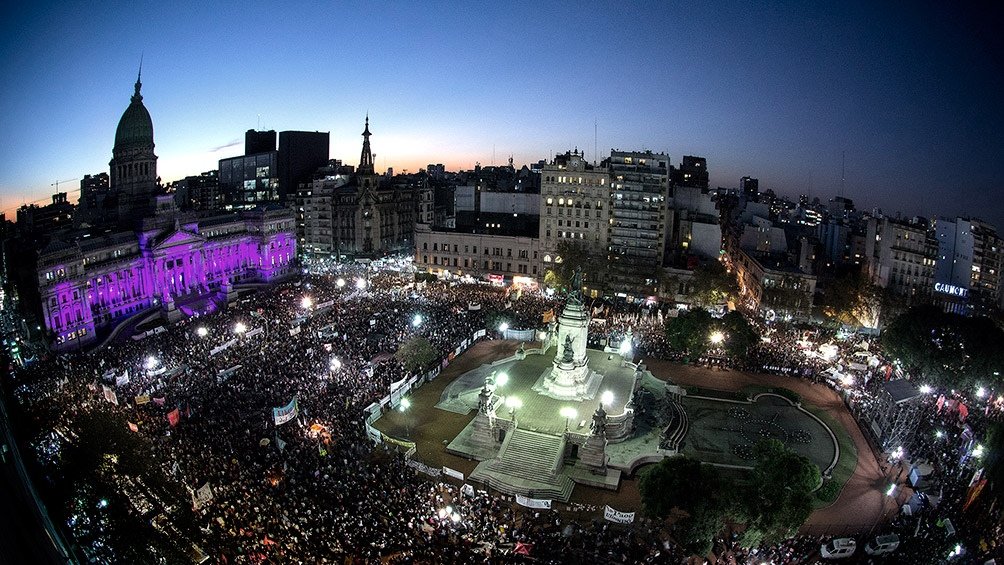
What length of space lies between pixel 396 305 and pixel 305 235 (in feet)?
164

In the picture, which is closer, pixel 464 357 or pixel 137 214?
pixel 464 357

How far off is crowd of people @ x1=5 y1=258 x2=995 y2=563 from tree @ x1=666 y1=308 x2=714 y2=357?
328 centimetres

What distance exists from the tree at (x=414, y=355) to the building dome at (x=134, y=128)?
58.0m

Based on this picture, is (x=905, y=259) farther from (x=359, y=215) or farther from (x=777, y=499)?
(x=359, y=215)

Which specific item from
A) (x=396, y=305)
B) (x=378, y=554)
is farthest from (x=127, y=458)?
(x=396, y=305)

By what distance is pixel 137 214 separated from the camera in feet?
237

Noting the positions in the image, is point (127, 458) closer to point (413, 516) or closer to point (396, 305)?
point (413, 516)

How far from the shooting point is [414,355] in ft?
131

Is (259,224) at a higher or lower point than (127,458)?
higher

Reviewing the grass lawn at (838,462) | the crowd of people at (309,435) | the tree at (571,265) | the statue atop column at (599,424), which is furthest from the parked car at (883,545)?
the tree at (571,265)

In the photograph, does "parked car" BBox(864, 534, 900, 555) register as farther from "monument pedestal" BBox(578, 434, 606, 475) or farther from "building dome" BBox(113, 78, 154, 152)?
"building dome" BBox(113, 78, 154, 152)

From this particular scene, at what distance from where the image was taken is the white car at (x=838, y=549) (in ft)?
75.2

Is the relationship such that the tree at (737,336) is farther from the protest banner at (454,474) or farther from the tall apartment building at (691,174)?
the tall apartment building at (691,174)

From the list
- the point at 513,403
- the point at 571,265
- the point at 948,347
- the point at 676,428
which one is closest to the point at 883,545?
the point at 676,428
